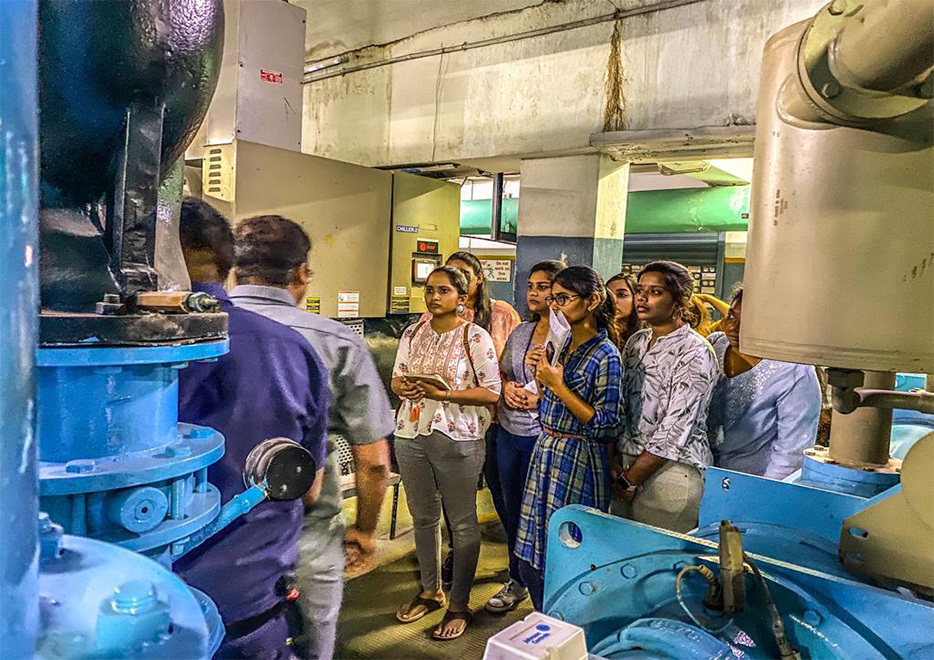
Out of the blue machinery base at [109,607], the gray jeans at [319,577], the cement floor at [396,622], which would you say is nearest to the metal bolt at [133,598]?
the blue machinery base at [109,607]

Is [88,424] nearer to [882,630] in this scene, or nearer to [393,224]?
[882,630]

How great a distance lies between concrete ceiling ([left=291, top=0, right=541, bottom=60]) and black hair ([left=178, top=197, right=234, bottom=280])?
2543mm

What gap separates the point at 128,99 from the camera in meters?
0.62

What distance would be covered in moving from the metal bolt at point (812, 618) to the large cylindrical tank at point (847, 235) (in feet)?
1.06

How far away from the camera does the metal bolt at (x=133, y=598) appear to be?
1.38 ft

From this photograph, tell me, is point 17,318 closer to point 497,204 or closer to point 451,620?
point 451,620

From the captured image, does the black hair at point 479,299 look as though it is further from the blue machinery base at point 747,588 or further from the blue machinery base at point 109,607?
the blue machinery base at point 109,607

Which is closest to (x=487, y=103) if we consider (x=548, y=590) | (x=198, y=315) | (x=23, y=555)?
(x=548, y=590)

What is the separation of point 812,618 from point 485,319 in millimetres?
2426

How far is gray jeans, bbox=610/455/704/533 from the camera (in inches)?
85.1


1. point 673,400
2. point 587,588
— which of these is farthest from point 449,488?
point 587,588

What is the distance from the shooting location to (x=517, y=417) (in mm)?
2803

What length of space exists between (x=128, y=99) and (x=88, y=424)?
0.31 metres

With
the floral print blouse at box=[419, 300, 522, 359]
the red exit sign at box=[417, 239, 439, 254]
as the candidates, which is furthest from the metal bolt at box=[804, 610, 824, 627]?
the red exit sign at box=[417, 239, 439, 254]
